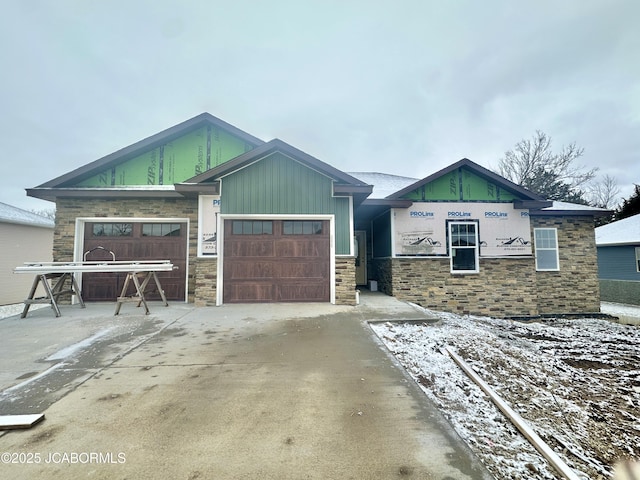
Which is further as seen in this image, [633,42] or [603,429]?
[633,42]

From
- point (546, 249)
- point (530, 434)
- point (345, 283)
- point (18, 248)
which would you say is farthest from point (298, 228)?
point (18, 248)

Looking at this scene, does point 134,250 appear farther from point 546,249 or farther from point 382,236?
point 546,249

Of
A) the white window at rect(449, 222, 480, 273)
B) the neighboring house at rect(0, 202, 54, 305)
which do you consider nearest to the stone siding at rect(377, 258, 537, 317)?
the white window at rect(449, 222, 480, 273)

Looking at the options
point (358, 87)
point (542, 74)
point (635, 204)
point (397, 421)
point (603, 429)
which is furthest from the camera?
point (635, 204)

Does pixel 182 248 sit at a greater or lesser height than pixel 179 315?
greater

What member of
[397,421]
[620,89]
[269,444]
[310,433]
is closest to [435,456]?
[397,421]

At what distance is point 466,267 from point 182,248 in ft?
29.5

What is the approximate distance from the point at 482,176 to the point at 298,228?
6.57 meters

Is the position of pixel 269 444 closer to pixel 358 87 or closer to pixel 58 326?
pixel 58 326

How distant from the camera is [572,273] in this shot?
9.98m

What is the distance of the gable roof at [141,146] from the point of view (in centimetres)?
805

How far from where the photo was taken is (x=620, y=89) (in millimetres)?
19219

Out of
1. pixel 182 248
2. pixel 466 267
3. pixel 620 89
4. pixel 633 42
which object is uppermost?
pixel 620 89

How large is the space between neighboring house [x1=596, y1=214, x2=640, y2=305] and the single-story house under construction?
6384 mm
